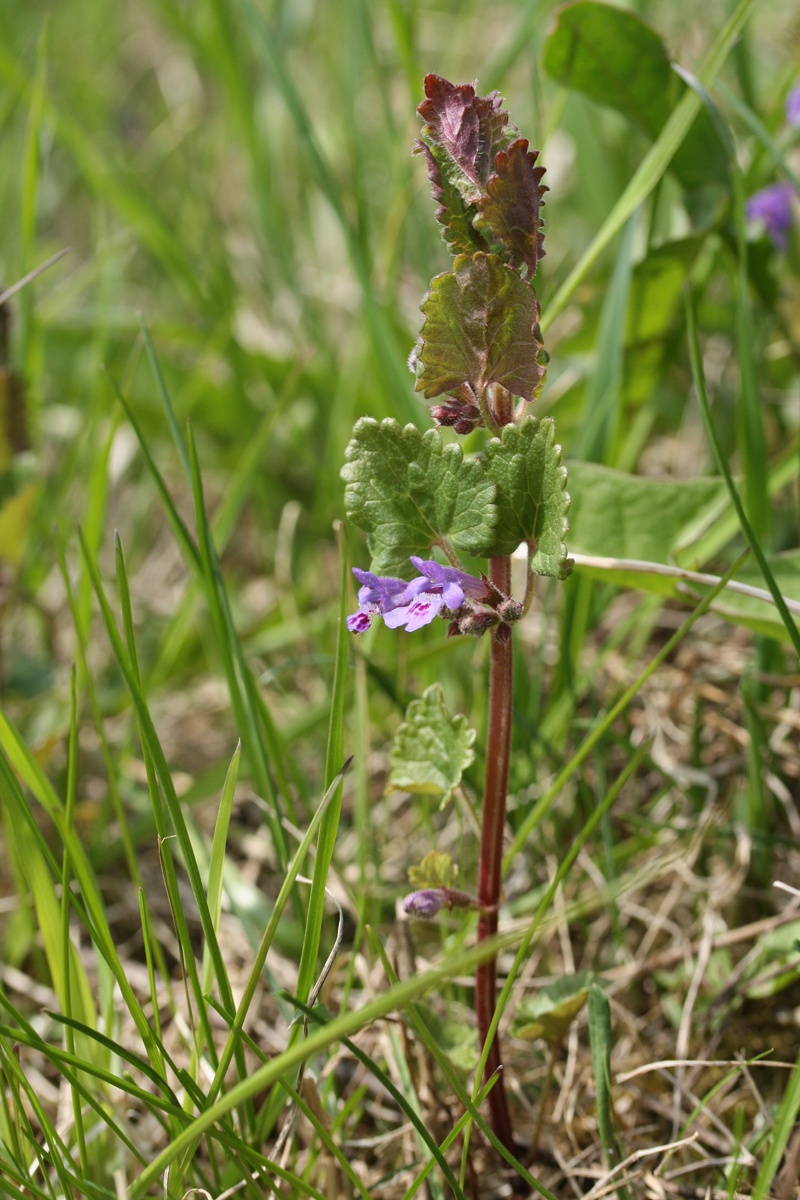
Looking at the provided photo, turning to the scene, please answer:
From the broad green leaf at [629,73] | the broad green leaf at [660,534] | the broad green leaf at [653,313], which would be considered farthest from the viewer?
the broad green leaf at [653,313]

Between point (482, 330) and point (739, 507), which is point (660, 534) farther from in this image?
point (482, 330)

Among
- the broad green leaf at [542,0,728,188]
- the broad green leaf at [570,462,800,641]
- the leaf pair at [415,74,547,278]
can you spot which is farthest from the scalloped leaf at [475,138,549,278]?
the broad green leaf at [542,0,728,188]

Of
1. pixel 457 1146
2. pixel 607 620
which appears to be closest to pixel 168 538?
pixel 607 620

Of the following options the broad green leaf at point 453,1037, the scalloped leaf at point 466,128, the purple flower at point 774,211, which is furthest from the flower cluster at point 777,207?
the broad green leaf at point 453,1037

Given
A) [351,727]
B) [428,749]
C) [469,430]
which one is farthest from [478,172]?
[351,727]

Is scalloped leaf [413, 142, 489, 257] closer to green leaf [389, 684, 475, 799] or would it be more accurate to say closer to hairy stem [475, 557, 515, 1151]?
hairy stem [475, 557, 515, 1151]

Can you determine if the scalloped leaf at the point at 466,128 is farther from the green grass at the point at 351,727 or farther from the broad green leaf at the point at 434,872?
the broad green leaf at the point at 434,872
